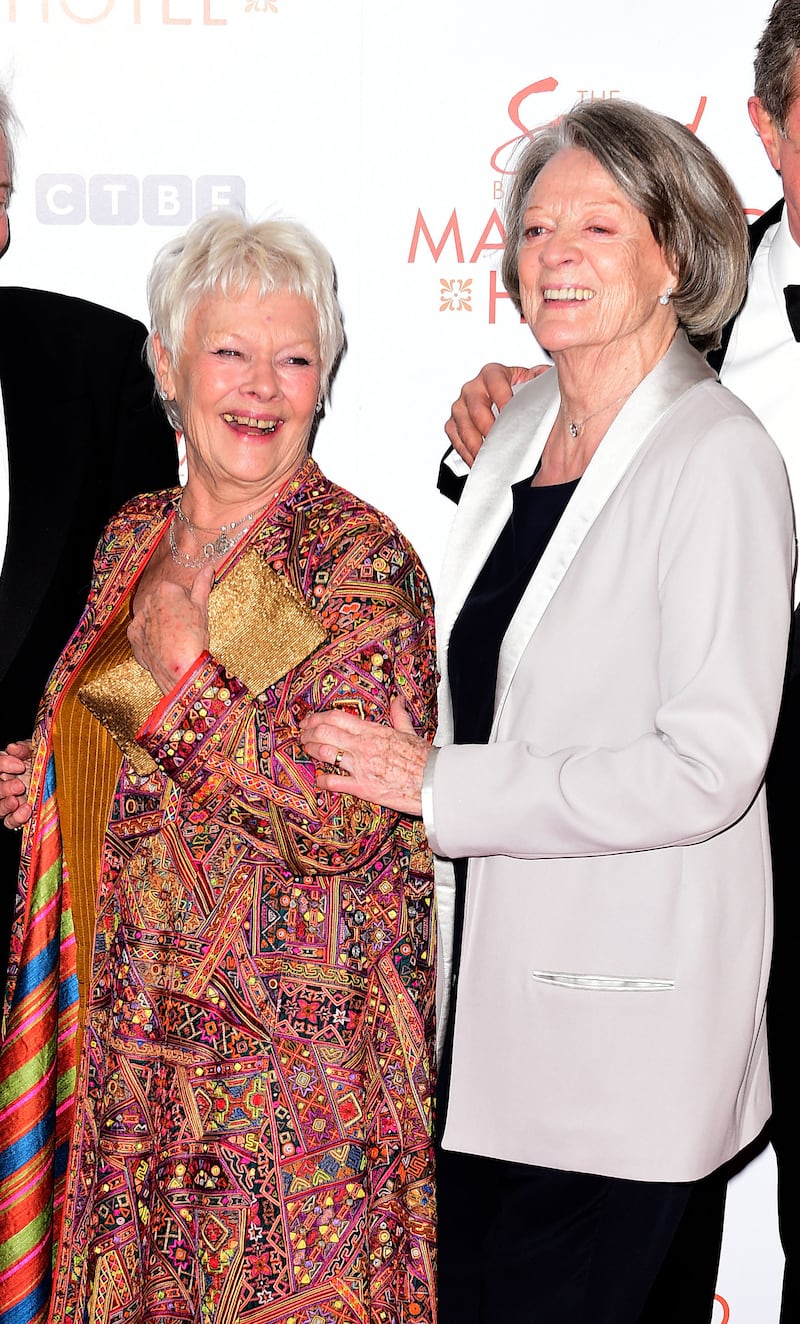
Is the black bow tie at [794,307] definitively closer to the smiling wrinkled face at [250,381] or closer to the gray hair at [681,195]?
the gray hair at [681,195]

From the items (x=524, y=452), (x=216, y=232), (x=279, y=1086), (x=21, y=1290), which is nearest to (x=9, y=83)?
(x=216, y=232)

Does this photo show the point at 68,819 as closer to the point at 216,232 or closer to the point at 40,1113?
the point at 40,1113

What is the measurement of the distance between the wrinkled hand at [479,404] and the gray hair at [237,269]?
17.1 inches

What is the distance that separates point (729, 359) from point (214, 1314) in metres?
1.52

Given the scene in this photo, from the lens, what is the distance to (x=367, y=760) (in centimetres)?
159

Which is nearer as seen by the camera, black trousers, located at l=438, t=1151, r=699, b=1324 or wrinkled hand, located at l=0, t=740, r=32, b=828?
black trousers, located at l=438, t=1151, r=699, b=1324

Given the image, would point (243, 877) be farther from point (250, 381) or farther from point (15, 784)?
point (250, 381)

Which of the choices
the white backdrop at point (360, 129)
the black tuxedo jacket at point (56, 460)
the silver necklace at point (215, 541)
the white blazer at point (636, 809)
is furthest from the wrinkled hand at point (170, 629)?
the white backdrop at point (360, 129)

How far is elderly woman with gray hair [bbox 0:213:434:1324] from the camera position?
168cm

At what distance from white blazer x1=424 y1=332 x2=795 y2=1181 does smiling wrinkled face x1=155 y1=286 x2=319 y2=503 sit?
1.45 feet

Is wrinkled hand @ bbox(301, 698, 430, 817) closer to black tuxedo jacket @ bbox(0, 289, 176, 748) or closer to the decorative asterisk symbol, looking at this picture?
black tuxedo jacket @ bbox(0, 289, 176, 748)

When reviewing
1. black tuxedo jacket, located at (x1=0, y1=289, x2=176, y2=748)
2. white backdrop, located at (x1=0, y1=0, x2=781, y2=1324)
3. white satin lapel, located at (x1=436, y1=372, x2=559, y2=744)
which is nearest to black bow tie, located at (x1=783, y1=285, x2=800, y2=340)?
white satin lapel, located at (x1=436, y1=372, x2=559, y2=744)

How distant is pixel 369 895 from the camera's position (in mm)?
1776

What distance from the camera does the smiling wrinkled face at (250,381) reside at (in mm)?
1801
